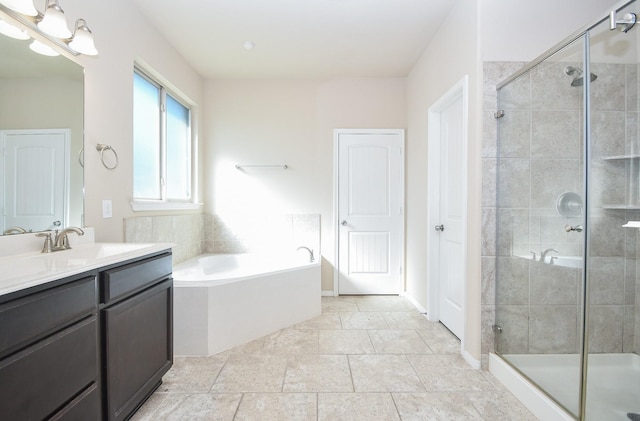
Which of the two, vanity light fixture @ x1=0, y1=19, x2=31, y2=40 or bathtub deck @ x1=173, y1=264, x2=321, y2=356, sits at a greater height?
vanity light fixture @ x1=0, y1=19, x2=31, y2=40

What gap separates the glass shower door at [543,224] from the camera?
5.30 feet

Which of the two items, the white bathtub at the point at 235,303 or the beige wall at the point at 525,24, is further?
the white bathtub at the point at 235,303

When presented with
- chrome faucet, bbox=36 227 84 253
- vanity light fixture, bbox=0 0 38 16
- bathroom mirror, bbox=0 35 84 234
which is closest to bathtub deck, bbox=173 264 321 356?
chrome faucet, bbox=36 227 84 253

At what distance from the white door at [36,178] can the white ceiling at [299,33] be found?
4.67 ft

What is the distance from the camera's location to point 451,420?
160cm

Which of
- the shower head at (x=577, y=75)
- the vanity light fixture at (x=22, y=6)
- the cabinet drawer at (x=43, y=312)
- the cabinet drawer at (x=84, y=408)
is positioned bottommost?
the cabinet drawer at (x=84, y=408)

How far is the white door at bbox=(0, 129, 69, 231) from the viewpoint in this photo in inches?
55.7

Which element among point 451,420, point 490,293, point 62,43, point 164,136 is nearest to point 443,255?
point 490,293

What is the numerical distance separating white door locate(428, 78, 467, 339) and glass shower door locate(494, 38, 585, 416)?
0.29 metres

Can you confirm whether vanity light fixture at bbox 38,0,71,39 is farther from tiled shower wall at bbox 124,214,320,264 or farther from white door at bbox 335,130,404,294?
white door at bbox 335,130,404,294

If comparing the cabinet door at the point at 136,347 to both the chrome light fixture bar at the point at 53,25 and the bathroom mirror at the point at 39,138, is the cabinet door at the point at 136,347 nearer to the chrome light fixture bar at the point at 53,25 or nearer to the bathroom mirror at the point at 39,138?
the bathroom mirror at the point at 39,138

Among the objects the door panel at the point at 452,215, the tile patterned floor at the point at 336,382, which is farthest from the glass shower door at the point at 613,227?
the door panel at the point at 452,215

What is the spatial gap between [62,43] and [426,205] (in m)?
2.90

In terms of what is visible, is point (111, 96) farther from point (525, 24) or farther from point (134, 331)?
point (525, 24)
